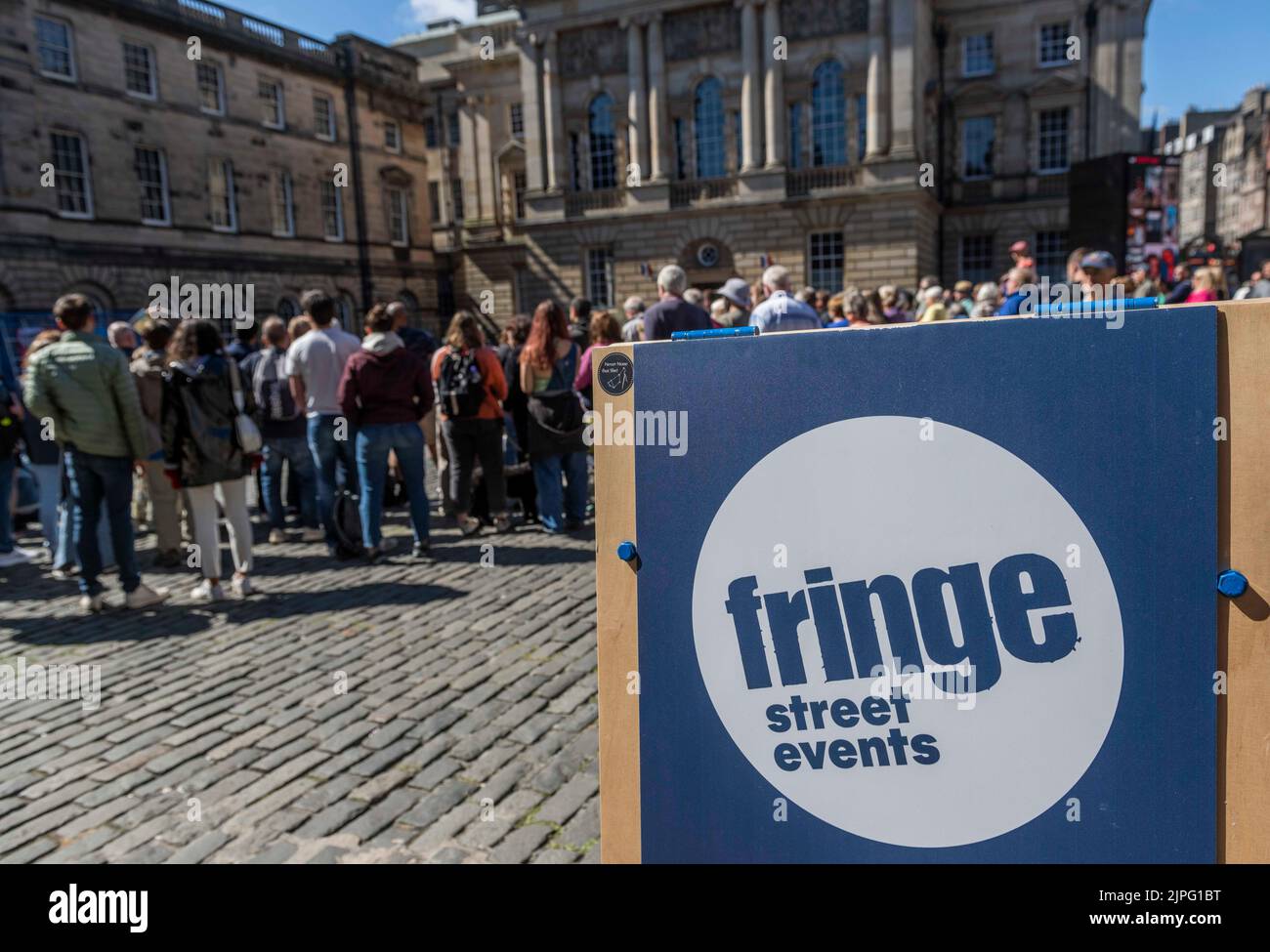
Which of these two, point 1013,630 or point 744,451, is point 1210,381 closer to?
point 1013,630

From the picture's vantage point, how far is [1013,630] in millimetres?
1728

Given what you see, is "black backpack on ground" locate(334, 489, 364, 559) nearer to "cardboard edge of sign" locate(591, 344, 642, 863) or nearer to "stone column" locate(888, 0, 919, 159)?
"cardboard edge of sign" locate(591, 344, 642, 863)

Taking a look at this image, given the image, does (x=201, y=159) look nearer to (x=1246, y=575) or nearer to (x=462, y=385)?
(x=462, y=385)

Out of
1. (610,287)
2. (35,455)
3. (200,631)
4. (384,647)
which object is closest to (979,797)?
(384,647)

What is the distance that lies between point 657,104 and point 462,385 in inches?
1203

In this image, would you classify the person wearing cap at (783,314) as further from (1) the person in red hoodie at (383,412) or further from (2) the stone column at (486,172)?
(2) the stone column at (486,172)

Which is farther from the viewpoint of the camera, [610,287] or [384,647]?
[610,287]

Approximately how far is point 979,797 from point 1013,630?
35 cm

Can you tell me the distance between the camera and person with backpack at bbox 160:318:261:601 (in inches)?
240

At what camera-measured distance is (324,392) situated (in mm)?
7555

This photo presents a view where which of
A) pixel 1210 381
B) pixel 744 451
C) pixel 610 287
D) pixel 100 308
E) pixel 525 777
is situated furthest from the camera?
pixel 610 287

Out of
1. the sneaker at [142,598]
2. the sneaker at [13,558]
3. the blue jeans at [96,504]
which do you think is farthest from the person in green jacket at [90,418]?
the sneaker at [13,558]

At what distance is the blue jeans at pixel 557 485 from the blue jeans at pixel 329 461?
165 cm
